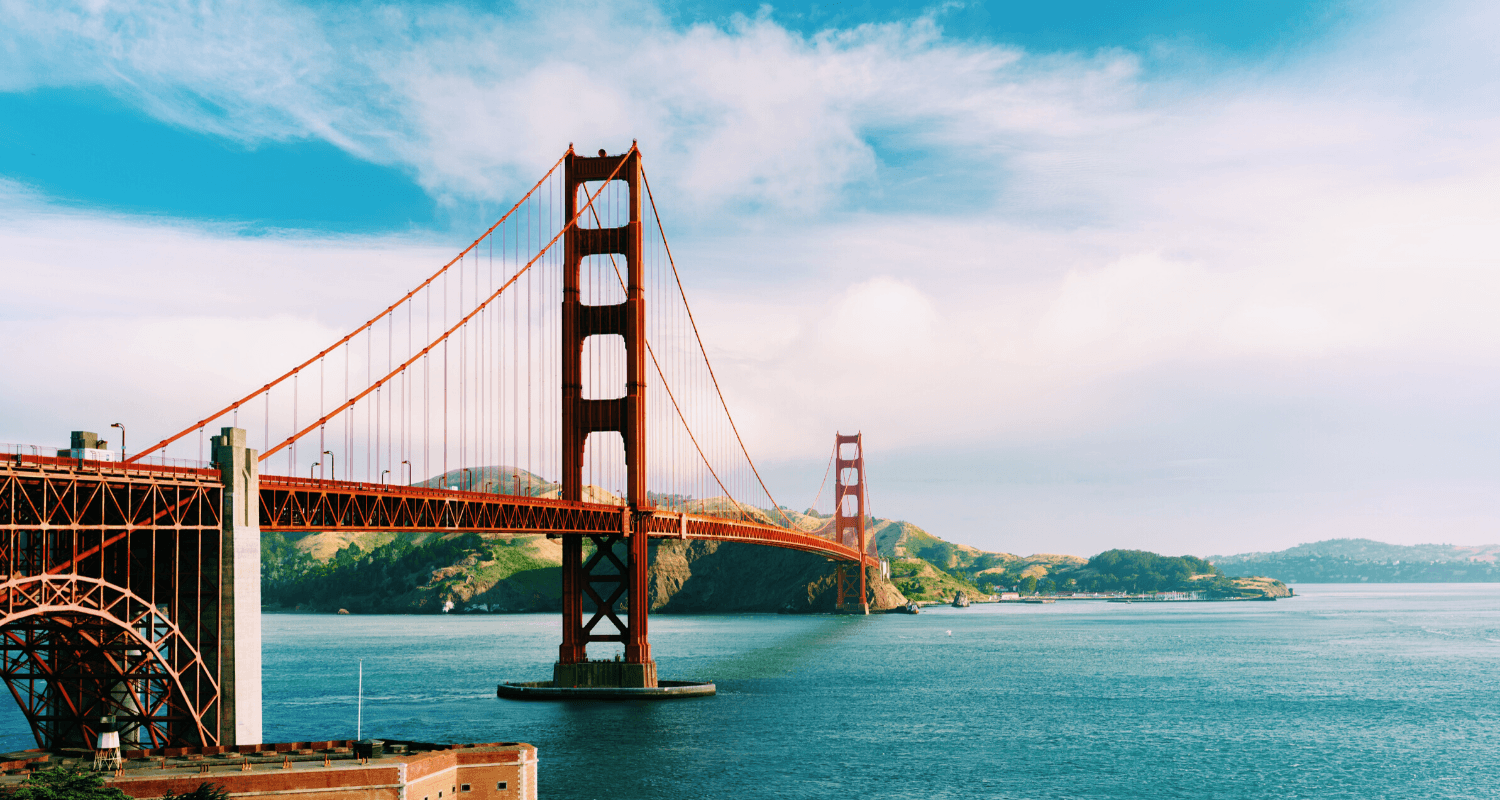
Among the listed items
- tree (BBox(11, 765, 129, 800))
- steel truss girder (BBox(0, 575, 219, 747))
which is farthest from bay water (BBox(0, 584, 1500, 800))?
tree (BBox(11, 765, 129, 800))

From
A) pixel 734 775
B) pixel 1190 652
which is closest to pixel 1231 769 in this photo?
pixel 734 775

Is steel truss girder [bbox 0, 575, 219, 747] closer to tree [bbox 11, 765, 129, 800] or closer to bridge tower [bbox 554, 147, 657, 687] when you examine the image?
tree [bbox 11, 765, 129, 800]

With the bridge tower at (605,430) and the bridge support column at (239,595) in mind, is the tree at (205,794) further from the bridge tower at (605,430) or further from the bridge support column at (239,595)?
the bridge tower at (605,430)

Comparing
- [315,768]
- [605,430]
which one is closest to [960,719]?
[605,430]

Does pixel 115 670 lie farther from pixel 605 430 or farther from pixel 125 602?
pixel 605 430

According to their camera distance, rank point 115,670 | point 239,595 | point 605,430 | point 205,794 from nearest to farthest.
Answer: point 205,794, point 115,670, point 239,595, point 605,430

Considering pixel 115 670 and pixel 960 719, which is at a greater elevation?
pixel 115 670

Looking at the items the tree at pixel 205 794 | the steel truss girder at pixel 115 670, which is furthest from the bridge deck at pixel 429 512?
the tree at pixel 205 794
